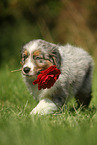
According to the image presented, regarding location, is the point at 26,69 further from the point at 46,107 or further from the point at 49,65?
the point at 46,107

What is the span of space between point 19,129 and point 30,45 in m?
1.71

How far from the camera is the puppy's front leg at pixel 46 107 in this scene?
339 cm

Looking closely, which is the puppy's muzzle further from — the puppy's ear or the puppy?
the puppy's ear

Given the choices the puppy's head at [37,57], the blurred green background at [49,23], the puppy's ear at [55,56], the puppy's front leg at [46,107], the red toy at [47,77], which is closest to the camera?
the red toy at [47,77]

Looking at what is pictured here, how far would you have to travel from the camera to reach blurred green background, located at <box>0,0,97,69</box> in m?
10.4

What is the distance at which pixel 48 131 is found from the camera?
221cm

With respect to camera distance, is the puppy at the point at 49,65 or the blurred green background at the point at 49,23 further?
the blurred green background at the point at 49,23

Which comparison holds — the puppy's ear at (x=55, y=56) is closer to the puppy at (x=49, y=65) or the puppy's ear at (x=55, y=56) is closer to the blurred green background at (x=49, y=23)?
the puppy at (x=49, y=65)

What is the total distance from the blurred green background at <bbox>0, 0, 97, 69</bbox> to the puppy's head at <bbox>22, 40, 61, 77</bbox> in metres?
5.97

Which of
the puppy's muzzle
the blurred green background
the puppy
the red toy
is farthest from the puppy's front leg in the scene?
the blurred green background

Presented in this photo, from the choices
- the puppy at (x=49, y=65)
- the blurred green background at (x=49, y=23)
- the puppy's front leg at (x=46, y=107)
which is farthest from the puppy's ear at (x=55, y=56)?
the blurred green background at (x=49, y=23)

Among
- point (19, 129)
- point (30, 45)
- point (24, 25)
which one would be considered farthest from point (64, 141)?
point (24, 25)

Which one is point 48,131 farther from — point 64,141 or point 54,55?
point 54,55

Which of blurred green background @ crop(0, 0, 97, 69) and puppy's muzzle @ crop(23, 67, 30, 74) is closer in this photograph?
puppy's muzzle @ crop(23, 67, 30, 74)
